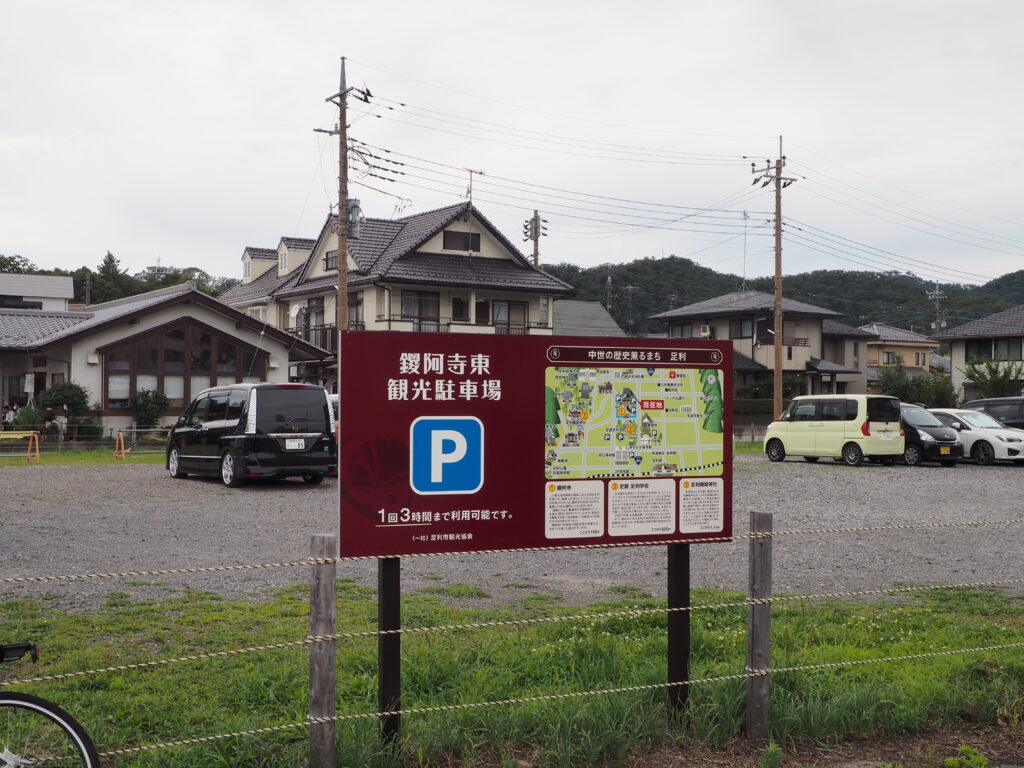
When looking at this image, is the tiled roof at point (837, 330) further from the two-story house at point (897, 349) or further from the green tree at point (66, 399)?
the green tree at point (66, 399)

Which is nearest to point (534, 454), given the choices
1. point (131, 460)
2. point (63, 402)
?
point (131, 460)

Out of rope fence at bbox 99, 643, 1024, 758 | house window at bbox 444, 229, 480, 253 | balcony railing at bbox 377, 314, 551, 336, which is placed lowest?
rope fence at bbox 99, 643, 1024, 758

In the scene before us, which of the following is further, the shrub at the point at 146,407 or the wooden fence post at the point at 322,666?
the shrub at the point at 146,407

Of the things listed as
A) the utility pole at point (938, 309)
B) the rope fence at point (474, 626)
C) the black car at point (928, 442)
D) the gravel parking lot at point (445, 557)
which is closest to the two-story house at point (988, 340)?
the utility pole at point (938, 309)

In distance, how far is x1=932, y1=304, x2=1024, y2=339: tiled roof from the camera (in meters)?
46.4

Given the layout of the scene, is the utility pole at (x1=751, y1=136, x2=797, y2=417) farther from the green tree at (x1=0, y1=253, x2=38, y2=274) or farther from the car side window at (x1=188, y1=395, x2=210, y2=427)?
the green tree at (x1=0, y1=253, x2=38, y2=274)

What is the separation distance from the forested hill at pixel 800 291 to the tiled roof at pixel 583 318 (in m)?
6.04

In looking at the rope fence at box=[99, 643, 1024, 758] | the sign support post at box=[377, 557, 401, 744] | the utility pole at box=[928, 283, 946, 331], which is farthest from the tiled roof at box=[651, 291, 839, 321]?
the sign support post at box=[377, 557, 401, 744]

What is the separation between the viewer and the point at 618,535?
4.20 m

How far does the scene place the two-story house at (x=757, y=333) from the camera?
166 feet

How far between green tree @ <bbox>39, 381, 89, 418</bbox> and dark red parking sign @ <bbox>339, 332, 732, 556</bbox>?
2777 cm

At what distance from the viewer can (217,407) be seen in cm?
1675

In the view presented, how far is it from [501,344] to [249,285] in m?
48.3

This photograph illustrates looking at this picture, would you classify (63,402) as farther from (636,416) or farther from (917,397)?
(917,397)
